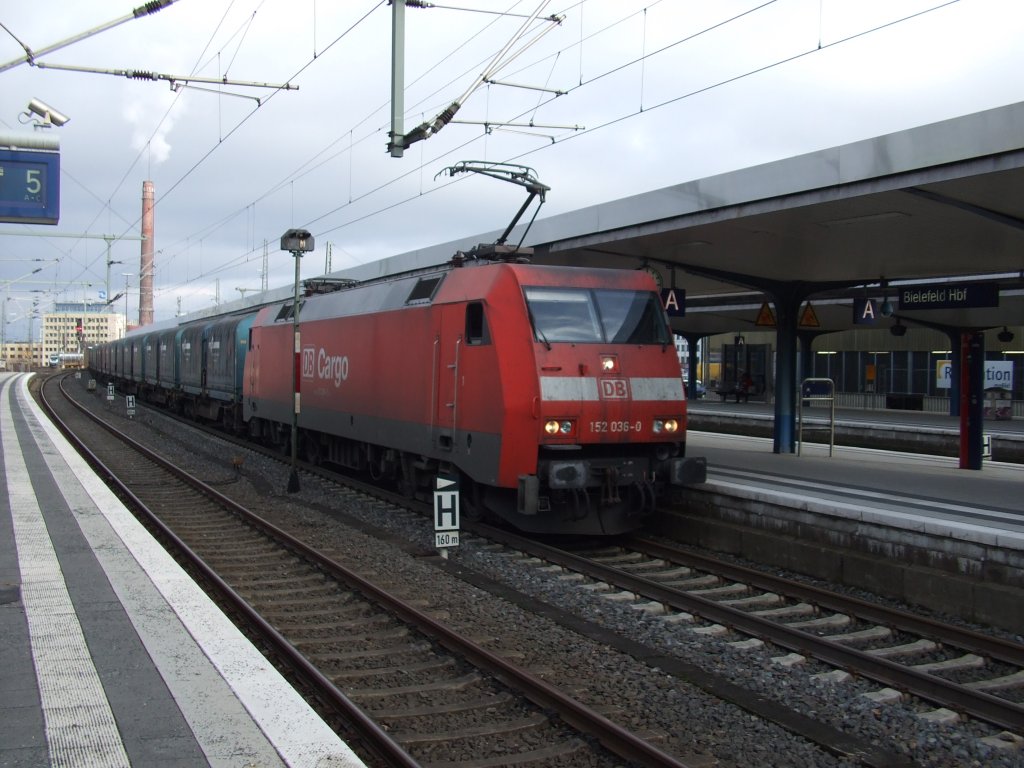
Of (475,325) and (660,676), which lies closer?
(660,676)

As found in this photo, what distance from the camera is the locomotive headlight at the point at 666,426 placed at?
34.5 ft

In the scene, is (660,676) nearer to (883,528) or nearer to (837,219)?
(883,528)

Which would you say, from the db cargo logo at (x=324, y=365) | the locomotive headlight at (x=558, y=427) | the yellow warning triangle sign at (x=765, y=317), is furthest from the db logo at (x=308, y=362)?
the yellow warning triangle sign at (x=765, y=317)

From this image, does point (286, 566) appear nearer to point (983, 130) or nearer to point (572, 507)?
point (572, 507)

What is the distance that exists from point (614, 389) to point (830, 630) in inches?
137

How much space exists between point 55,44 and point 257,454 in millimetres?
11215

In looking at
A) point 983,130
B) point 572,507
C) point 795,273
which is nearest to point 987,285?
point 795,273

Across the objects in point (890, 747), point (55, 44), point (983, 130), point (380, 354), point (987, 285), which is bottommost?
point (890, 747)

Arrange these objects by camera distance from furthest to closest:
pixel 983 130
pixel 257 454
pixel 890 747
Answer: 1. pixel 257 454
2. pixel 983 130
3. pixel 890 747

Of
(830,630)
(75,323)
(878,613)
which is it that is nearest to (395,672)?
(830,630)

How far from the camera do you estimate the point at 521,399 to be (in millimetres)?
9781

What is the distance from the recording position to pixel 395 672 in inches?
250

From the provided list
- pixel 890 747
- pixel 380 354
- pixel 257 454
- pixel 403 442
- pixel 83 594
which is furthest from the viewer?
pixel 257 454

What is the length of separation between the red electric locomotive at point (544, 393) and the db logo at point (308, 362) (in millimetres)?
4463
